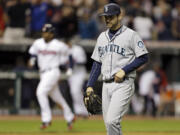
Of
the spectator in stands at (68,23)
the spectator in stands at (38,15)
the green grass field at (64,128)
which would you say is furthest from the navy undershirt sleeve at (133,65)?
the spectator in stands at (38,15)

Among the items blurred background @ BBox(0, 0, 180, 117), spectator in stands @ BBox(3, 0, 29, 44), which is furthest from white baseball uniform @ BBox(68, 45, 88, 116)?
spectator in stands @ BBox(3, 0, 29, 44)

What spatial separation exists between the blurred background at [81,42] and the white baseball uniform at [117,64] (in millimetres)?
9227

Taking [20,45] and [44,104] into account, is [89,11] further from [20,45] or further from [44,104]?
[44,104]

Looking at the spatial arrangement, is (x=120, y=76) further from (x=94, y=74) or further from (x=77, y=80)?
(x=77, y=80)

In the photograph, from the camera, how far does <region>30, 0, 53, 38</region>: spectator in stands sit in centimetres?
1669

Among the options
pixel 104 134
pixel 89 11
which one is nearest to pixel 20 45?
pixel 89 11

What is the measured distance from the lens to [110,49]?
7.28 metres

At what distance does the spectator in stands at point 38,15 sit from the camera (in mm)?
16688

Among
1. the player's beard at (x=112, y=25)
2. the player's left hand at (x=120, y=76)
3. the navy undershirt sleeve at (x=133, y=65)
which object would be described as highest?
the player's beard at (x=112, y=25)

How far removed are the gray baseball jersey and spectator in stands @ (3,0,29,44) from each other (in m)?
9.65

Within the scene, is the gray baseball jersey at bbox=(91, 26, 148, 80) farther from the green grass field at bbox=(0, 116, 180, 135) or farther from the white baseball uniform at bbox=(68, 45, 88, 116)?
the white baseball uniform at bbox=(68, 45, 88, 116)

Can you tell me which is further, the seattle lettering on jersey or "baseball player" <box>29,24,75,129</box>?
"baseball player" <box>29,24,75,129</box>

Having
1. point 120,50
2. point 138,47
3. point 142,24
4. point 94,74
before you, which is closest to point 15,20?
point 142,24

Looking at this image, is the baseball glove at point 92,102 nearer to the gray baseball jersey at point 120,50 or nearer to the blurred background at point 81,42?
the gray baseball jersey at point 120,50
